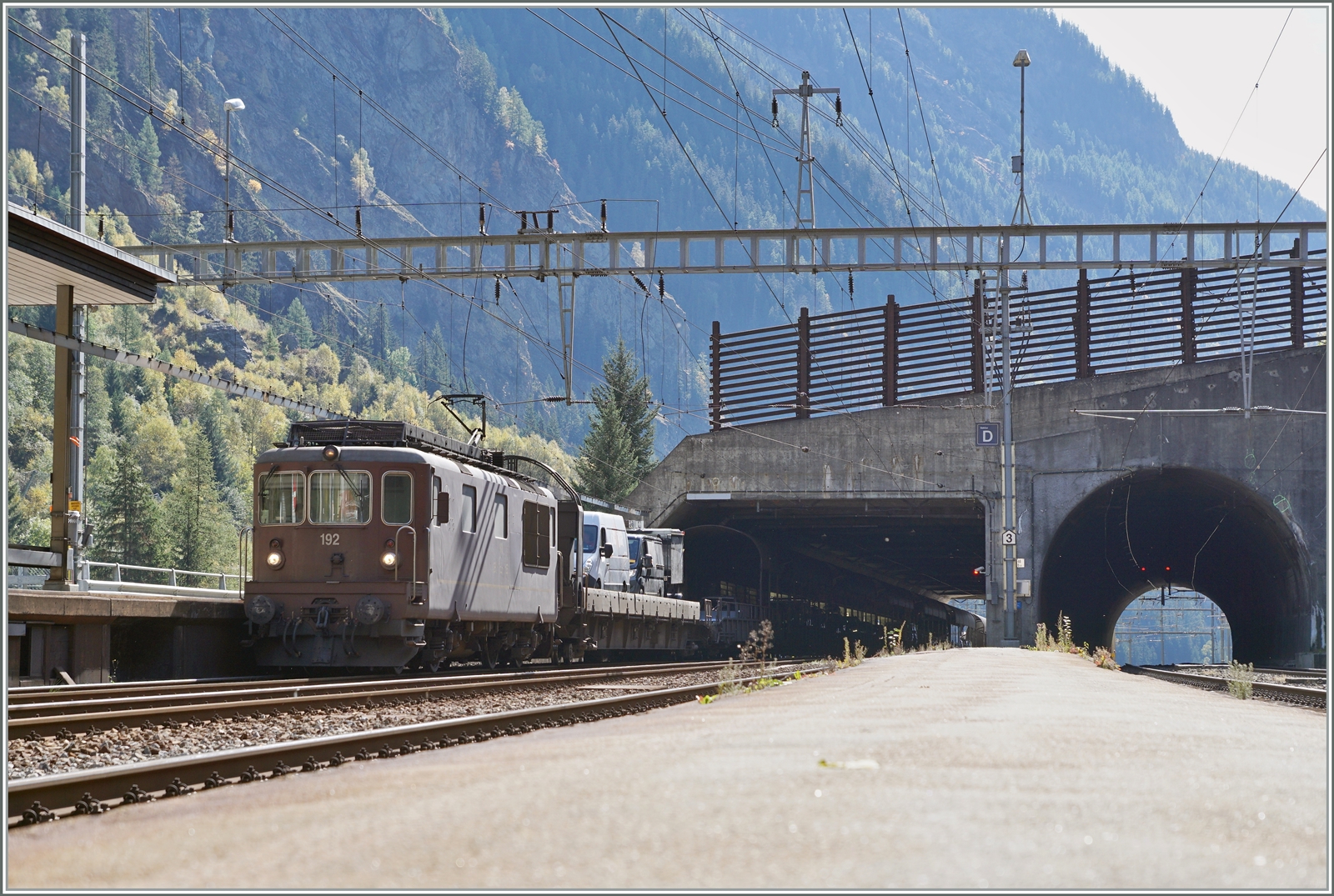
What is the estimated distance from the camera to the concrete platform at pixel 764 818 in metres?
4.44

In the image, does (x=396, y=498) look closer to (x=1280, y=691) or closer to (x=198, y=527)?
(x=1280, y=691)

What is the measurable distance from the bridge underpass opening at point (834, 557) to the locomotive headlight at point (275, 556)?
28.1 meters

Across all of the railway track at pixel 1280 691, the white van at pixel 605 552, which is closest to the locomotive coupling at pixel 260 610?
the white van at pixel 605 552

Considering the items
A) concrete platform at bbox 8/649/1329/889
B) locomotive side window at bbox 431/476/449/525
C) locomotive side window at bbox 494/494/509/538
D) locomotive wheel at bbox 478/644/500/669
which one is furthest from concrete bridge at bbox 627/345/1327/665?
concrete platform at bbox 8/649/1329/889

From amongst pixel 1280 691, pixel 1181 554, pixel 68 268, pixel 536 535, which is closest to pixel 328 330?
pixel 1181 554

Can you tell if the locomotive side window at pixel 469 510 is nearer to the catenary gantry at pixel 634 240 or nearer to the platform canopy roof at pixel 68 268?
the platform canopy roof at pixel 68 268

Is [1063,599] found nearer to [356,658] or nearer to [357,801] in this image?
[356,658]

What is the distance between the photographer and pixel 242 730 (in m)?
11.6

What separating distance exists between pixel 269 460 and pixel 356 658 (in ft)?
10.8

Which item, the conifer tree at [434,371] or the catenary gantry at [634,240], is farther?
the conifer tree at [434,371]

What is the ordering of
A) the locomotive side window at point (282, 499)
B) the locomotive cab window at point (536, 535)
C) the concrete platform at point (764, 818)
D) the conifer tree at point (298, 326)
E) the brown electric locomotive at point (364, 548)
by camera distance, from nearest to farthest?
the concrete platform at point (764, 818), the brown electric locomotive at point (364, 548), the locomotive side window at point (282, 499), the locomotive cab window at point (536, 535), the conifer tree at point (298, 326)

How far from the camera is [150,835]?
570 cm

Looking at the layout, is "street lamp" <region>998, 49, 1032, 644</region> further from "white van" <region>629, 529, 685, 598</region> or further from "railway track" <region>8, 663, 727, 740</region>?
"railway track" <region>8, 663, 727, 740</region>

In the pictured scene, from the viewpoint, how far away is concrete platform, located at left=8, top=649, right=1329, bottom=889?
4.44 meters
